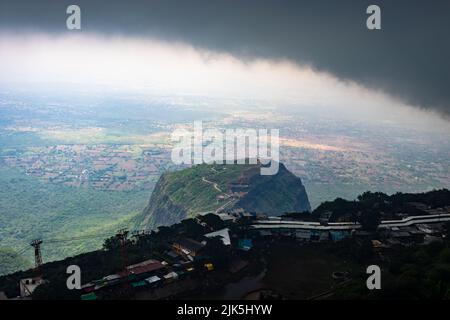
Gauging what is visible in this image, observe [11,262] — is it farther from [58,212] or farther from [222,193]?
[222,193]

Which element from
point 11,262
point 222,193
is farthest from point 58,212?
point 222,193

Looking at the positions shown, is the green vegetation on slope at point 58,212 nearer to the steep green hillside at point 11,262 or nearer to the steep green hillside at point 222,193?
the steep green hillside at point 11,262

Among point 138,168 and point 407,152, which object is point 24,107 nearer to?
point 138,168

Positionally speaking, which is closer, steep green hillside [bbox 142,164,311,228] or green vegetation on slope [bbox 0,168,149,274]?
green vegetation on slope [bbox 0,168,149,274]

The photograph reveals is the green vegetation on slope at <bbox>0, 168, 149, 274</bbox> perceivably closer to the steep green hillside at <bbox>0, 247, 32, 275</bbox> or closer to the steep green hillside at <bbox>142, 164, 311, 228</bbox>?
the steep green hillside at <bbox>0, 247, 32, 275</bbox>

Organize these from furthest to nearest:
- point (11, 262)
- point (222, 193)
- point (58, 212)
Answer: point (58, 212), point (222, 193), point (11, 262)

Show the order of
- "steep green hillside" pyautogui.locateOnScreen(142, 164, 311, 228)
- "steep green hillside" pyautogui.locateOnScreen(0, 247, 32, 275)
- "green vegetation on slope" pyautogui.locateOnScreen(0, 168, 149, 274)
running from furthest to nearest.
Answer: "steep green hillside" pyautogui.locateOnScreen(142, 164, 311, 228) → "green vegetation on slope" pyautogui.locateOnScreen(0, 168, 149, 274) → "steep green hillside" pyautogui.locateOnScreen(0, 247, 32, 275)

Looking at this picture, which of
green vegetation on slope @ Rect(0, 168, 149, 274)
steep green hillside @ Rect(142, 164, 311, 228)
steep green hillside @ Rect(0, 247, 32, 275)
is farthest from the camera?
steep green hillside @ Rect(142, 164, 311, 228)

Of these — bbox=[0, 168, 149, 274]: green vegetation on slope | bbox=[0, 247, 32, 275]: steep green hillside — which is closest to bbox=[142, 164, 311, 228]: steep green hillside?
bbox=[0, 168, 149, 274]: green vegetation on slope
